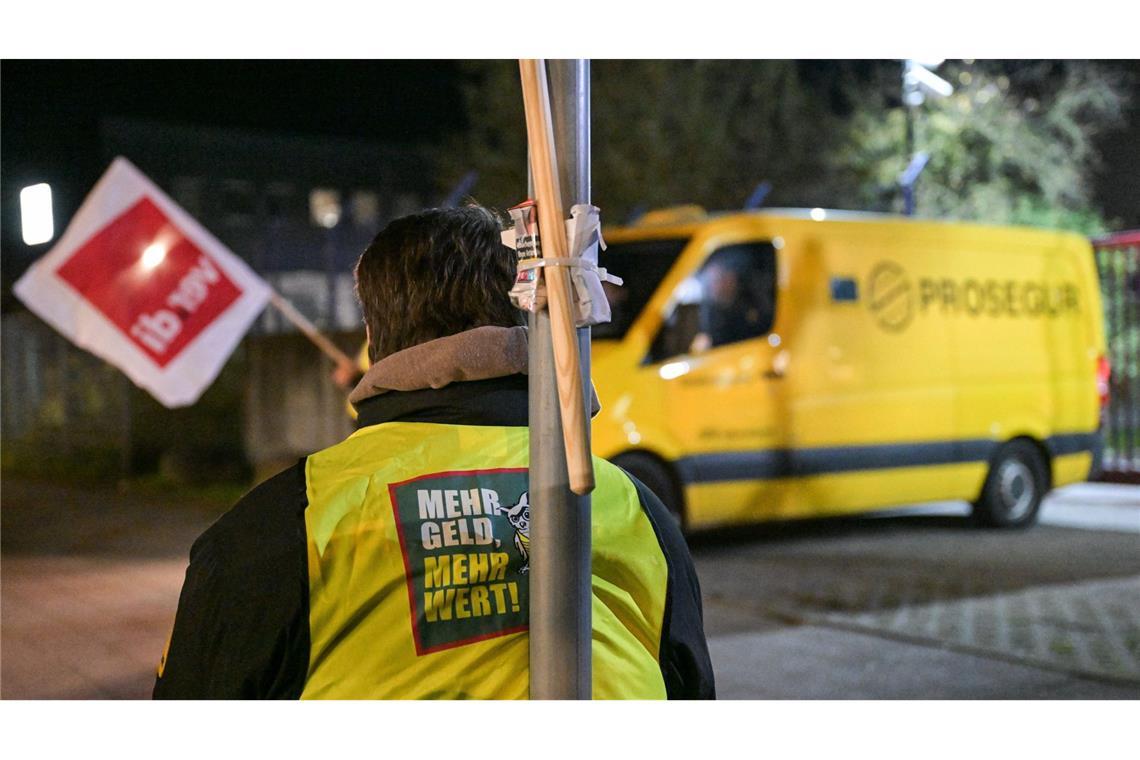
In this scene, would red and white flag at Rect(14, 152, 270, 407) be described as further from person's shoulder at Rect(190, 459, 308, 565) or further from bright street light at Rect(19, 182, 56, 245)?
person's shoulder at Rect(190, 459, 308, 565)

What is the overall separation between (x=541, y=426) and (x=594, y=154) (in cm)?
1927

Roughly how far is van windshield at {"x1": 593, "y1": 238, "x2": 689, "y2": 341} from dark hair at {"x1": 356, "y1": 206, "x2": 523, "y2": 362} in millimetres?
6427

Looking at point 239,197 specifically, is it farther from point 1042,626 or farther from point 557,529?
point 557,529

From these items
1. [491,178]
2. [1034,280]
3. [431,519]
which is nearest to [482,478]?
[431,519]

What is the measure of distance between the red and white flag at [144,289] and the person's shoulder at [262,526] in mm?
6524

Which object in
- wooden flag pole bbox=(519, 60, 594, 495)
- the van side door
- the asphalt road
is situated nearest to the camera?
wooden flag pole bbox=(519, 60, 594, 495)

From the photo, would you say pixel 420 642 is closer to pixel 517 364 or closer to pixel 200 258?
pixel 517 364

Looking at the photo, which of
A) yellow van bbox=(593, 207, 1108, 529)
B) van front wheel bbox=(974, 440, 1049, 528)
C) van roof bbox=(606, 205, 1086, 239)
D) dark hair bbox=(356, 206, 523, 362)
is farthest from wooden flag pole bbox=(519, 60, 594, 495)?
van front wheel bbox=(974, 440, 1049, 528)

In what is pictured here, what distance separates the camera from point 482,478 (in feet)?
6.08

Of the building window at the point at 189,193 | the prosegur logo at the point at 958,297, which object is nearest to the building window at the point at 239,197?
the building window at the point at 189,193

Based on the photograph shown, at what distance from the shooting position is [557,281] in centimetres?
169

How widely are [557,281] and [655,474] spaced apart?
Answer: 6.86 metres

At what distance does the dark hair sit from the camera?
198 cm

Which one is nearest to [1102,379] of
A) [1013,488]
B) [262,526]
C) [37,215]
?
[1013,488]
